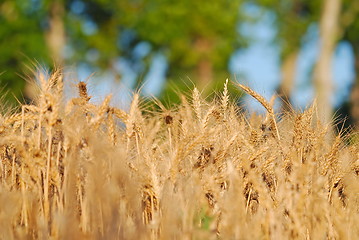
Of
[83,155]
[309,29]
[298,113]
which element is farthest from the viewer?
[309,29]

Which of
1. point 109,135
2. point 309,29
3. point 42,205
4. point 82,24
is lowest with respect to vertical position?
point 42,205

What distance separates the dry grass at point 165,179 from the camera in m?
2.61

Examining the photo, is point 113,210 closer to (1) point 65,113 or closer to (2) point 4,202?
(2) point 4,202

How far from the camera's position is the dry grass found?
261 cm

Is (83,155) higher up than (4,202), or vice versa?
(83,155)

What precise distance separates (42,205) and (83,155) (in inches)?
10.9

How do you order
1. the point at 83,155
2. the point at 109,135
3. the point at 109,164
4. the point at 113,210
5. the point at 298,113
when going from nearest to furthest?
the point at 113,210 → the point at 109,164 → the point at 83,155 → the point at 109,135 → the point at 298,113

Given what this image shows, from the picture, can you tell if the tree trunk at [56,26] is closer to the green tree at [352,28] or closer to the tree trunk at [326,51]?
the tree trunk at [326,51]

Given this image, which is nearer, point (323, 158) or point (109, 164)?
point (109, 164)

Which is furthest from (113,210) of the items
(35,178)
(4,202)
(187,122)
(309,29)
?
(309,29)

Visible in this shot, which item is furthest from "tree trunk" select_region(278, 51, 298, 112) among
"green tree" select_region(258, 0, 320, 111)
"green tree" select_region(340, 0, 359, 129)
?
"green tree" select_region(340, 0, 359, 129)

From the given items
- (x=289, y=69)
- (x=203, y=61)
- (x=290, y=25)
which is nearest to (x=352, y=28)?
(x=290, y=25)

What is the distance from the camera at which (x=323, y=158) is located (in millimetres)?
3738

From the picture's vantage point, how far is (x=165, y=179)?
3225 mm
